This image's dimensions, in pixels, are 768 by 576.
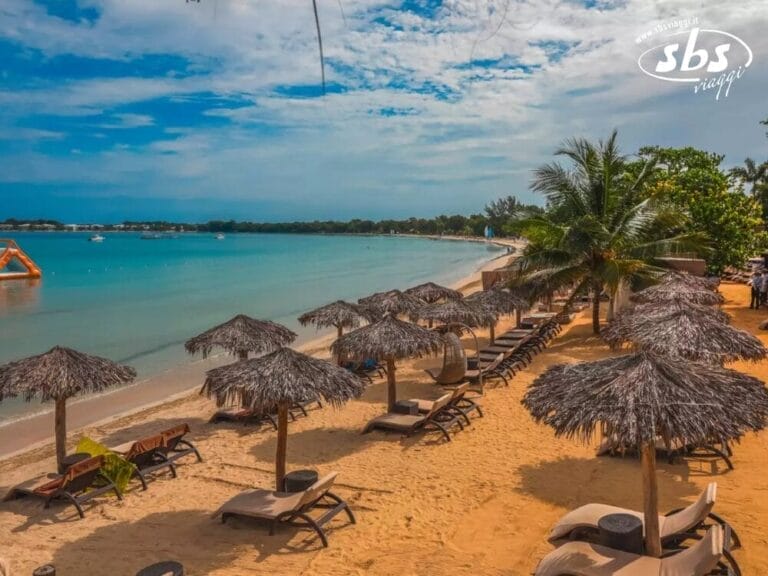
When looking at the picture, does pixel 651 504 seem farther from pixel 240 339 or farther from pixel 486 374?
pixel 240 339

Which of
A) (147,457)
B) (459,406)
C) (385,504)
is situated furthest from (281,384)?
(459,406)

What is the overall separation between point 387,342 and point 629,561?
5.21m

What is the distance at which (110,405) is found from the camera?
1413 centimetres

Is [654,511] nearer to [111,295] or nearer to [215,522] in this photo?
[215,522]

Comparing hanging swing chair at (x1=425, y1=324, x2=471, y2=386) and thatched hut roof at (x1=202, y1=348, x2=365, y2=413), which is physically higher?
thatched hut roof at (x1=202, y1=348, x2=365, y2=413)

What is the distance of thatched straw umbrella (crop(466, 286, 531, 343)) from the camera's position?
14970mm

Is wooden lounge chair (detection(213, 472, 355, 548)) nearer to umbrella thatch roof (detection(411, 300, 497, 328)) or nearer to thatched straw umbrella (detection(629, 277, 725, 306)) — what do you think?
umbrella thatch roof (detection(411, 300, 497, 328))

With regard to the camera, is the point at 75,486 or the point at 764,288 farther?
the point at 764,288

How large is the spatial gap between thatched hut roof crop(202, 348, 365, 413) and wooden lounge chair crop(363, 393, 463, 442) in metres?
2.08

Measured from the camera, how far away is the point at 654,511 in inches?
196

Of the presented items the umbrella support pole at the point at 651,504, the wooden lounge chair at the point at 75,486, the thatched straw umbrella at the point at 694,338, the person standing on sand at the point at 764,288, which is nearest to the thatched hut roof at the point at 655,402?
the umbrella support pole at the point at 651,504

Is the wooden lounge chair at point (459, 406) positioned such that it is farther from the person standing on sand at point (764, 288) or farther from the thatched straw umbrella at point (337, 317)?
the person standing on sand at point (764, 288)

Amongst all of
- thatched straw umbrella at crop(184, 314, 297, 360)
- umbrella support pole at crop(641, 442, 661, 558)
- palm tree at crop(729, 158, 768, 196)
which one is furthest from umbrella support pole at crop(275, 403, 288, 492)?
palm tree at crop(729, 158, 768, 196)

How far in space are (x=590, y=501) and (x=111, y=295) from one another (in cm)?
4008
